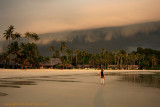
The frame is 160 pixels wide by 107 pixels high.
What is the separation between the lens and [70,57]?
14238 cm

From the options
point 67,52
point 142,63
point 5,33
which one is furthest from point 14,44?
point 142,63

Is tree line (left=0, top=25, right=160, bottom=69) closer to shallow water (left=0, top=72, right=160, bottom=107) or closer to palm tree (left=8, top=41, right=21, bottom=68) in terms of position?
palm tree (left=8, top=41, right=21, bottom=68)

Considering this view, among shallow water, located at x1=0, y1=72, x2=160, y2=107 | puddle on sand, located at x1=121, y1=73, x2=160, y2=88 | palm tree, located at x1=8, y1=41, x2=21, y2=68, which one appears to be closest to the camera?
shallow water, located at x1=0, y1=72, x2=160, y2=107

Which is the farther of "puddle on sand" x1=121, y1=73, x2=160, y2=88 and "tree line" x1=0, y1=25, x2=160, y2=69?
"tree line" x1=0, y1=25, x2=160, y2=69

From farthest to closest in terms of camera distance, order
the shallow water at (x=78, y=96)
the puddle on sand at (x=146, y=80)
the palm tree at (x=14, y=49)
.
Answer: the palm tree at (x=14, y=49)
the puddle on sand at (x=146, y=80)
the shallow water at (x=78, y=96)

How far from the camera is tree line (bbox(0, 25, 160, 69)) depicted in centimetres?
7345

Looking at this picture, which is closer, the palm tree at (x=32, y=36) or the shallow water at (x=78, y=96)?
the shallow water at (x=78, y=96)

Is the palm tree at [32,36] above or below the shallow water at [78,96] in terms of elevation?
above

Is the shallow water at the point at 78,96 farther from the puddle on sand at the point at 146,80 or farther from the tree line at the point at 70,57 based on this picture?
the tree line at the point at 70,57

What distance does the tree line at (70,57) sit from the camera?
73450 mm

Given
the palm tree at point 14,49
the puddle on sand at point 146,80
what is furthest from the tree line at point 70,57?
the puddle on sand at point 146,80

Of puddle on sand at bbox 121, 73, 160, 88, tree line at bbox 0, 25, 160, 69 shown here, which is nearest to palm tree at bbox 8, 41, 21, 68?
tree line at bbox 0, 25, 160, 69

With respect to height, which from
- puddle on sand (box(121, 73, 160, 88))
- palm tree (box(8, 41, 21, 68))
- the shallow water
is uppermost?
palm tree (box(8, 41, 21, 68))

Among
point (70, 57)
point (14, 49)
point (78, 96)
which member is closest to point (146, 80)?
point (78, 96)
